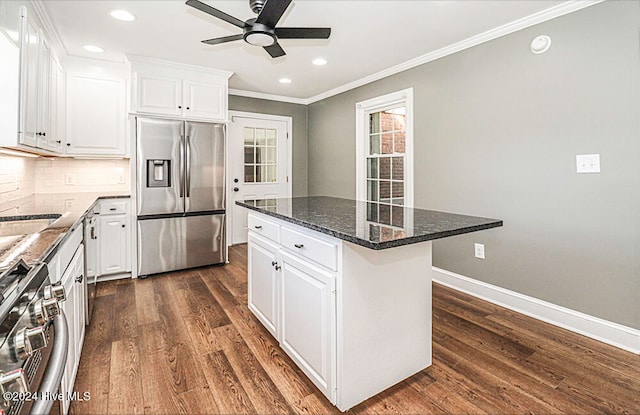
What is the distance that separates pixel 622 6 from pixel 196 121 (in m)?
3.83

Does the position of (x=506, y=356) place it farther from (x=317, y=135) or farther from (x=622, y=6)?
(x=317, y=135)

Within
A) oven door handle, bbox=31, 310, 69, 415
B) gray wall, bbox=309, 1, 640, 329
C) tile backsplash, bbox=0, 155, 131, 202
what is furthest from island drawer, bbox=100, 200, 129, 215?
gray wall, bbox=309, 1, 640, 329

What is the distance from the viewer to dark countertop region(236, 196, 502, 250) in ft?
4.45

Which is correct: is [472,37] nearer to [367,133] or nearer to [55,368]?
Answer: [367,133]

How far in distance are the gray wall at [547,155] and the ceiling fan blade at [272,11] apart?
1.97 meters

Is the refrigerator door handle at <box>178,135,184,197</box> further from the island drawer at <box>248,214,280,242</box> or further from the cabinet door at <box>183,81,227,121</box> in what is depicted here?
the island drawer at <box>248,214,280,242</box>

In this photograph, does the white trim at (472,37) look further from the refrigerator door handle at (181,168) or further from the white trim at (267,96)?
the refrigerator door handle at (181,168)

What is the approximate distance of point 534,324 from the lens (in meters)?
2.58

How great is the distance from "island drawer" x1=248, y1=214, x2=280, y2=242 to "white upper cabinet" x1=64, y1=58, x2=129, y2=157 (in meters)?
2.22

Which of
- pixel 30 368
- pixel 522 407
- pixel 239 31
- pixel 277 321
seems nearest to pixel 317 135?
pixel 239 31

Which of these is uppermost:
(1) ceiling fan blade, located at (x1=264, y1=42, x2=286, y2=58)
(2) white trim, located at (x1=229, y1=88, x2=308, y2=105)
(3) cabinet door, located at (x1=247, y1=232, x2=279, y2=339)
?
(2) white trim, located at (x1=229, y1=88, x2=308, y2=105)

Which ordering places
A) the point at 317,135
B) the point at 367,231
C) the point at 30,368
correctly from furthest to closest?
1. the point at 317,135
2. the point at 367,231
3. the point at 30,368

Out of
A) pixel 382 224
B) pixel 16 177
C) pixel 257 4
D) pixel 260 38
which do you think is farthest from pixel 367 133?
pixel 16 177

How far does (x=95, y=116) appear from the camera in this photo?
361cm
